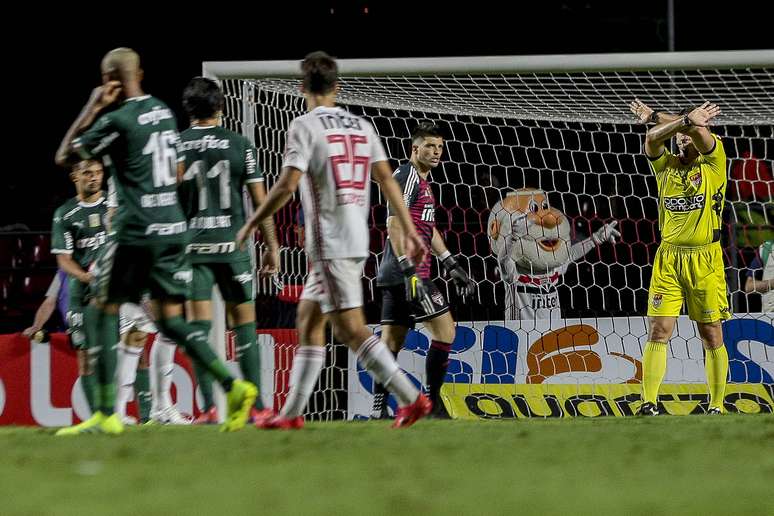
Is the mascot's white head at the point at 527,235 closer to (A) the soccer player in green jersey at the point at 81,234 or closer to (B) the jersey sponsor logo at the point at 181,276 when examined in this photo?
(A) the soccer player in green jersey at the point at 81,234

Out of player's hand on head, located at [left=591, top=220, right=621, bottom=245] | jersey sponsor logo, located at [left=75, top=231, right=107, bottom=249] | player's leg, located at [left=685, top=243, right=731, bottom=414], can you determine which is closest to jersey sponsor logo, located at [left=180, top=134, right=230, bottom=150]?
jersey sponsor logo, located at [left=75, top=231, right=107, bottom=249]

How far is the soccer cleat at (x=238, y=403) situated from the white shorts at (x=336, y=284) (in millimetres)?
537

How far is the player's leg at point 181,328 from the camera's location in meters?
5.69

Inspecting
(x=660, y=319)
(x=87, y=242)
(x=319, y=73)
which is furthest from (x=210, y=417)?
(x=660, y=319)

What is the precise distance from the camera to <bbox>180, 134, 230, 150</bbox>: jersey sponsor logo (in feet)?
22.3

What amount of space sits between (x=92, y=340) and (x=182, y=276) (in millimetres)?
522

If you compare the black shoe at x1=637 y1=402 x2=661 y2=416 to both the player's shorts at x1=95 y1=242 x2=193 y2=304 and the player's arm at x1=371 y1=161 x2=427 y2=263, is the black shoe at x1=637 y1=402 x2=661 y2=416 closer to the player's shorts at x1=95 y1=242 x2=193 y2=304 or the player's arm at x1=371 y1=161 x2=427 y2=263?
the player's arm at x1=371 y1=161 x2=427 y2=263

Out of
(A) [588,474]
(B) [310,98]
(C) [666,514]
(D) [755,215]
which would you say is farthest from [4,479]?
(D) [755,215]

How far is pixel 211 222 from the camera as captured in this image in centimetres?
678

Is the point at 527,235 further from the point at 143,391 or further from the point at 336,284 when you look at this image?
the point at 336,284

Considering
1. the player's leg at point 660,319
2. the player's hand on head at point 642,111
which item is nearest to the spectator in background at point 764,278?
the player's leg at point 660,319

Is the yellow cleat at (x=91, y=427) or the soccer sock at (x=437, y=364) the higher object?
the soccer sock at (x=437, y=364)

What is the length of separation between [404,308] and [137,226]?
8.34ft

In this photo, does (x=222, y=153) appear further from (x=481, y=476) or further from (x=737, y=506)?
(x=737, y=506)
